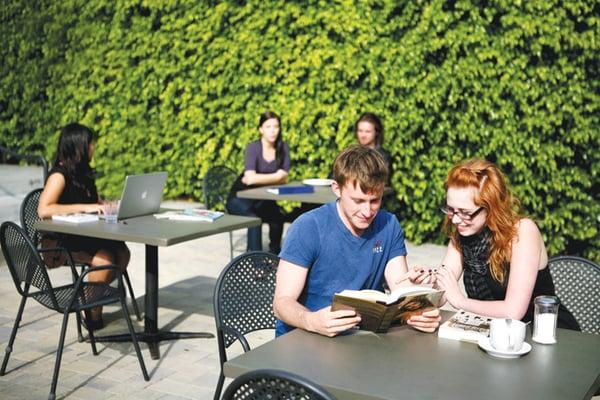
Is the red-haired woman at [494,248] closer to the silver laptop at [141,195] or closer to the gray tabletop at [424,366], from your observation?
the gray tabletop at [424,366]

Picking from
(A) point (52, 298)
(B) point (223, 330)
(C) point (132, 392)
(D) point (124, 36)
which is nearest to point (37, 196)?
(A) point (52, 298)

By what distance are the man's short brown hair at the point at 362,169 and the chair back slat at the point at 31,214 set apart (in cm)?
312

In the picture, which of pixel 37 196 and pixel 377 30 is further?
pixel 377 30

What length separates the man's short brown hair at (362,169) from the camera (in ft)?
10.8

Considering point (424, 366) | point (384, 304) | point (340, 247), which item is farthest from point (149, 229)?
point (424, 366)

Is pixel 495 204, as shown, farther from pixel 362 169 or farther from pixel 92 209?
pixel 92 209

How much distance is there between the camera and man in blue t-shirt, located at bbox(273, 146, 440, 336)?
10.8ft

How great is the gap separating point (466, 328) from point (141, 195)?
3063 mm

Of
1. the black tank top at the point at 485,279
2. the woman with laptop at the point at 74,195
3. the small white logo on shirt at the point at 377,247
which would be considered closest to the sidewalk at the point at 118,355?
the woman with laptop at the point at 74,195

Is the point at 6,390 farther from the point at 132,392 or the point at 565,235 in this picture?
the point at 565,235

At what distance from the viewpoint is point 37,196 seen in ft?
19.8

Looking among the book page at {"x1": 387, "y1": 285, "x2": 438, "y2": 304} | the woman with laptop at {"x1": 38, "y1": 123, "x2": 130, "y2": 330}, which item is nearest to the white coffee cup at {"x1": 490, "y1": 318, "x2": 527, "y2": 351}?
the book page at {"x1": 387, "y1": 285, "x2": 438, "y2": 304}

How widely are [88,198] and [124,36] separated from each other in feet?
17.2

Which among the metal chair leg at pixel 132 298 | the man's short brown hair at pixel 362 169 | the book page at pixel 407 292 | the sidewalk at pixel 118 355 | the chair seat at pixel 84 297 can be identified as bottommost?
the sidewalk at pixel 118 355
